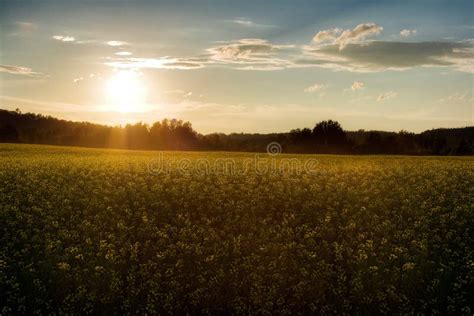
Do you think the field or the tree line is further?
the tree line

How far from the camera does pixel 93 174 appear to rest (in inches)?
1501

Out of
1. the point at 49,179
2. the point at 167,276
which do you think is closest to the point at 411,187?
the point at 167,276

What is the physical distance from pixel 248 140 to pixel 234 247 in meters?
97.6

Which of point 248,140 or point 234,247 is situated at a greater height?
point 248,140

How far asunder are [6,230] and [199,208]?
10.5 m

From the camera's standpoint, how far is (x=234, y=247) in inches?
956

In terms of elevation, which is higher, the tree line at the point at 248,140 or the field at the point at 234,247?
the tree line at the point at 248,140

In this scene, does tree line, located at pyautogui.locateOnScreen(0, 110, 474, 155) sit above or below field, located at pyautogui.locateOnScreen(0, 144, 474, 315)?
above

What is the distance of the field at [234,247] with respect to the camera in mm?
21328

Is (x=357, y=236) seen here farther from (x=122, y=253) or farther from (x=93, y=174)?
(x=93, y=174)

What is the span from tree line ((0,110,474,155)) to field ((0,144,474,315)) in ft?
224

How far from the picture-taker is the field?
21.3 metres

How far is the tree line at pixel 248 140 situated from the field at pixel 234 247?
224 feet

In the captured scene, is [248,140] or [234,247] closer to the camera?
[234,247]
